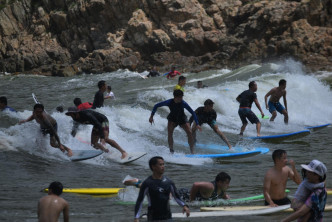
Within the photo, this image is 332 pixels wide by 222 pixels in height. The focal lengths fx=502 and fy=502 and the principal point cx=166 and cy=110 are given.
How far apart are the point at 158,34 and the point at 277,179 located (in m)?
36.0

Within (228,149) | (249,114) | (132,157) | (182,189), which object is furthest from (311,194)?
(249,114)

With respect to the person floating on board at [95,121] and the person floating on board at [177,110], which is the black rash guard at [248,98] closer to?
the person floating on board at [177,110]

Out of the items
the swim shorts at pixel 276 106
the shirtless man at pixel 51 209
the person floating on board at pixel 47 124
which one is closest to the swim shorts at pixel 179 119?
the person floating on board at pixel 47 124

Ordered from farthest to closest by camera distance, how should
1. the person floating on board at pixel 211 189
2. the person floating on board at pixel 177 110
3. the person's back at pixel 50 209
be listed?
the person floating on board at pixel 177 110 → the person floating on board at pixel 211 189 → the person's back at pixel 50 209

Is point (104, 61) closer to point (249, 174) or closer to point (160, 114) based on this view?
point (160, 114)

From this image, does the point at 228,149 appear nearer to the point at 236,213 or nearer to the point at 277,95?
the point at 277,95

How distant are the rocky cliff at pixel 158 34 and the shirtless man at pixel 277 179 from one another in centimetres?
2434

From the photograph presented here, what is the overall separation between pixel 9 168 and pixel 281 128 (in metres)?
8.77

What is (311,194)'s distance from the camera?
4.48 metres

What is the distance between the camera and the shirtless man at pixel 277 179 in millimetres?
6027

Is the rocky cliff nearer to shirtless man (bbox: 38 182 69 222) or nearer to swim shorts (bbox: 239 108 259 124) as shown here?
swim shorts (bbox: 239 108 259 124)

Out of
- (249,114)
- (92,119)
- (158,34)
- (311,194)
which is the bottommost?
(311,194)

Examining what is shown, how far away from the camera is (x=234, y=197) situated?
24.5ft

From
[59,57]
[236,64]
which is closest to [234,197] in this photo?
[236,64]
